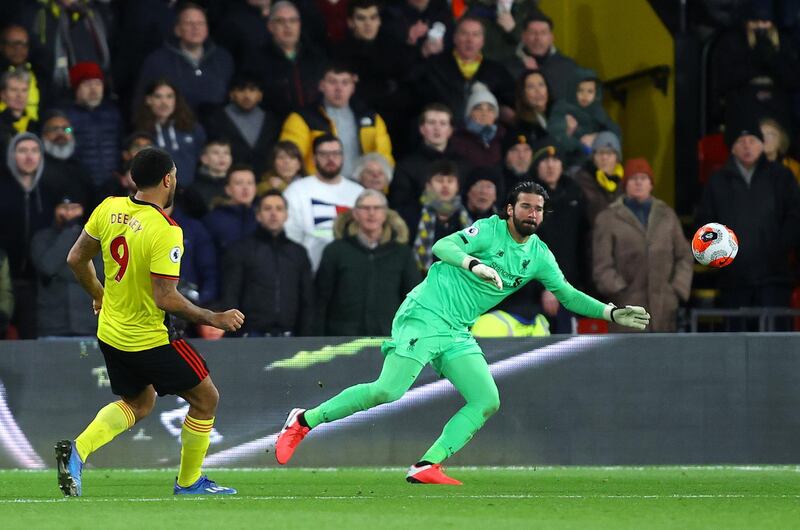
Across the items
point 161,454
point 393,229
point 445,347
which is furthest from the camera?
point 393,229

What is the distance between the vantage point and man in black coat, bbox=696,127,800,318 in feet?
46.6

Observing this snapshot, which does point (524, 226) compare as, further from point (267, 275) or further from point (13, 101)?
point (13, 101)

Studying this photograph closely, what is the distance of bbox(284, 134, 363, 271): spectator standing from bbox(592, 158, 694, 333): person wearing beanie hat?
2.16 meters

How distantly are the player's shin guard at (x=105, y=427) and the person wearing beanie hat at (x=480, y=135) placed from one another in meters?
5.80

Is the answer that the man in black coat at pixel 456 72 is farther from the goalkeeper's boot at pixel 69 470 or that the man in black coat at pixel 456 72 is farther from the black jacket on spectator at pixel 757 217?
the goalkeeper's boot at pixel 69 470

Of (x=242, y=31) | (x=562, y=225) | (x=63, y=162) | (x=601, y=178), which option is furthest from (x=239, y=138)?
(x=601, y=178)

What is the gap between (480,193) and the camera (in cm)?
1364

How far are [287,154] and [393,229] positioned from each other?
1222mm

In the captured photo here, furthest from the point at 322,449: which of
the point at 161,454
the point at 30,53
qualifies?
the point at 30,53

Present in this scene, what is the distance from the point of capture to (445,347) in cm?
1016

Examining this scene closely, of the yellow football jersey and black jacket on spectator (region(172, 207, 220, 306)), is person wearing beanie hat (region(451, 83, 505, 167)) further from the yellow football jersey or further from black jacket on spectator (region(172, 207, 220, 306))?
the yellow football jersey

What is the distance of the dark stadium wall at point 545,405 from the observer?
12.1 m

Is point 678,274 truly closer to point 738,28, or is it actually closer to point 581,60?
point 738,28

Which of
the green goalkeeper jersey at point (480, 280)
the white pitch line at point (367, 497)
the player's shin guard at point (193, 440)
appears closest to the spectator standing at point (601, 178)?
the green goalkeeper jersey at point (480, 280)
